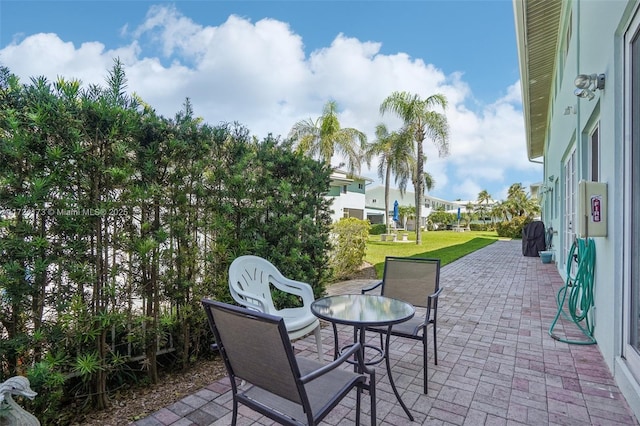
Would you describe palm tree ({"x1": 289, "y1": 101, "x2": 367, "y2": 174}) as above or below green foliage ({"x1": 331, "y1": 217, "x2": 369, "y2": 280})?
above

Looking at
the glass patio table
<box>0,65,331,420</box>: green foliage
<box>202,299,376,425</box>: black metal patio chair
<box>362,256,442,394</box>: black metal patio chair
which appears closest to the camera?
<box>202,299,376,425</box>: black metal patio chair

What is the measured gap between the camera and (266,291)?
352 centimetres

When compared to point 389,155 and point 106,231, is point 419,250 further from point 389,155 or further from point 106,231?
point 106,231

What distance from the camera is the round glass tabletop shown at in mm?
2426

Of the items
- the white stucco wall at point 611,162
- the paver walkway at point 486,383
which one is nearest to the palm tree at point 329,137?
the paver walkway at point 486,383

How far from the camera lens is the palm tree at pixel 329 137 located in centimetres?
1773

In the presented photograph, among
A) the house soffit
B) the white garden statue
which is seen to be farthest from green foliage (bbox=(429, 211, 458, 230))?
the white garden statue

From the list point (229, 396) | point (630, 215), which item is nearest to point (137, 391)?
point (229, 396)

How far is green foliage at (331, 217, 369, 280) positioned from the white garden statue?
20.1 ft

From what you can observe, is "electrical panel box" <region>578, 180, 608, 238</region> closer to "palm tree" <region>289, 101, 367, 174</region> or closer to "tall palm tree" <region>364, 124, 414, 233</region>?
"palm tree" <region>289, 101, 367, 174</region>

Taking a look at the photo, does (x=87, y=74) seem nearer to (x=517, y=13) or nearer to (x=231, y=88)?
(x=231, y=88)

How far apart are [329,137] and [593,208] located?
15235mm

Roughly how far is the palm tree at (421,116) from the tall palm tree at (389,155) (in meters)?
1.36

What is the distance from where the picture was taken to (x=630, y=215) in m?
2.67
